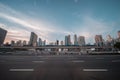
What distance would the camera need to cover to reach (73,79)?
161 inches

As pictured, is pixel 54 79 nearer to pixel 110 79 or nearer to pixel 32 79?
pixel 32 79

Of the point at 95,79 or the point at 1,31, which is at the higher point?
Result: the point at 1,31

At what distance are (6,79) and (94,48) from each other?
8875 centimetres

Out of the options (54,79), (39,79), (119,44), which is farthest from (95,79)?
(119,44)

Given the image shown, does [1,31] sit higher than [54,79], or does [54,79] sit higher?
[1,31]

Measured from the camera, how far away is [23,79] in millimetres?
4094

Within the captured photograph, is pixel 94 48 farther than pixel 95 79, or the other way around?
pixel 94 48

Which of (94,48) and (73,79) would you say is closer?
(73,79)

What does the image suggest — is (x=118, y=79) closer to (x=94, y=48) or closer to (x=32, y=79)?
(x=32, y=79)

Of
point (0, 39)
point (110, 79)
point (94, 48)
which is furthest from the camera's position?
point (94, 48)

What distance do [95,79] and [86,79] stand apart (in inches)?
15.0

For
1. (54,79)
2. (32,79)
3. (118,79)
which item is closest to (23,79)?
(32,79)

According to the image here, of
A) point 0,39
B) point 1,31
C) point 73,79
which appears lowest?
point 73,79

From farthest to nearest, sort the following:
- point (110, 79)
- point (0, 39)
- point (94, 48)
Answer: point (94, 48), point (0, 39), point (110, 79)
